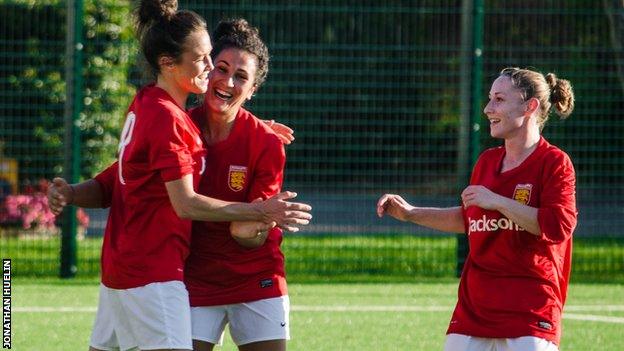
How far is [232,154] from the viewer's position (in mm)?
4891

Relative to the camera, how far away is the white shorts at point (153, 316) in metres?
4.46

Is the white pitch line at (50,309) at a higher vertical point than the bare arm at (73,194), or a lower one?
lower

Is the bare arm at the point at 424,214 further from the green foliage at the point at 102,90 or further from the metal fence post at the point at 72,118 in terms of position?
Result: the green foliage at the point at 102,90

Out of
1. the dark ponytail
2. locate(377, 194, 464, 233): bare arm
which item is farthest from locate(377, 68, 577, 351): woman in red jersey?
the dark ponytail

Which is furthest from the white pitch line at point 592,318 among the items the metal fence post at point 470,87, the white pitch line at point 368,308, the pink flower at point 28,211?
the pink flower at point 28,211

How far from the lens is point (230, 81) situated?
491 cm

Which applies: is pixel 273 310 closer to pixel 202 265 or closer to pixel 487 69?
pixel 202 265

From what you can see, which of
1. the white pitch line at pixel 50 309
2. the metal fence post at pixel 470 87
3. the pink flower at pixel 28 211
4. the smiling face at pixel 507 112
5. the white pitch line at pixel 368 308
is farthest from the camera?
the pink flower at pixel 28 211

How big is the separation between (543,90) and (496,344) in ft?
3.51

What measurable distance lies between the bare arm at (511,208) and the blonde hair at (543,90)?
0.49 metres

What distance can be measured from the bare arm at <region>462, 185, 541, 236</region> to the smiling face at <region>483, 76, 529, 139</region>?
1.06ft

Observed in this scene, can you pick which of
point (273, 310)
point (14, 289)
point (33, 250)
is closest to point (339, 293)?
point (14, 289)

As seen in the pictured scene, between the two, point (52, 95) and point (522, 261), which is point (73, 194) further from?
point (52, 95)

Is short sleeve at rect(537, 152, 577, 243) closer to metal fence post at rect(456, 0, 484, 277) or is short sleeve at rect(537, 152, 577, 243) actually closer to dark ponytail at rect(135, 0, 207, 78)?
dark ponytail at rect(135, 0, 207, 78)
